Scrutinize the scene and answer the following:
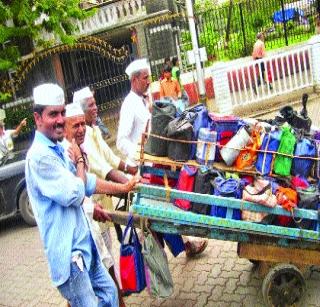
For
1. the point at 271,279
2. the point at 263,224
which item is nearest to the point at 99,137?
the point at 263,224

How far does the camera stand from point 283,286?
158 inches

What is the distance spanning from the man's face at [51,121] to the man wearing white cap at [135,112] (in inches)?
63.2

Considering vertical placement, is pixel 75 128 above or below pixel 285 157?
above

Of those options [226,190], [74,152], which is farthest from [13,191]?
[226,190]

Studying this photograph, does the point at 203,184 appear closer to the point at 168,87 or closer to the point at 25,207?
the point at 25,207

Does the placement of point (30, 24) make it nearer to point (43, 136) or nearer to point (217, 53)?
point (217, 53)

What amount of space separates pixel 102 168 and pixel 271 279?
166cm

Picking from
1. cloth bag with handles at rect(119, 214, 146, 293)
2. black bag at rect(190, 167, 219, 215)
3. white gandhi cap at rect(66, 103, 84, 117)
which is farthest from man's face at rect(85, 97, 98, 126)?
black bag at rect(190, 167, 219, 215)

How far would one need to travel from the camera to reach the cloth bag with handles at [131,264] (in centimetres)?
389

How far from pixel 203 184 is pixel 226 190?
7.2 inches

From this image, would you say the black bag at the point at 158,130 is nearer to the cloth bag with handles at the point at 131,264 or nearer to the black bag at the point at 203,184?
the black bag at the point at 203,184

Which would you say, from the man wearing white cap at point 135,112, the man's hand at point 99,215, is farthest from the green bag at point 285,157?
the man wearing white cap at point 135,112

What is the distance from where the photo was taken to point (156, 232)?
13.0 feet

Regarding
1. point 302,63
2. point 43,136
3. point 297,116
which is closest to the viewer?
point 43,136
